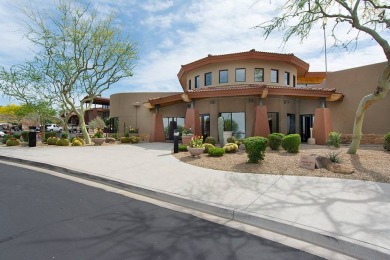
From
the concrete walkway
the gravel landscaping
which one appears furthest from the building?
the concrete walkway

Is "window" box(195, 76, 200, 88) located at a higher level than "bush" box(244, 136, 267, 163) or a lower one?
higher

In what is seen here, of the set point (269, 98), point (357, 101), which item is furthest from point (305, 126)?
point (269, 98)

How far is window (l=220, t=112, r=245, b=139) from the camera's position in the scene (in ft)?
61.8

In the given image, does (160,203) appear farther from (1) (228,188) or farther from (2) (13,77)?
(2) (13,77)

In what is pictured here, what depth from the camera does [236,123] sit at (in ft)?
62.4

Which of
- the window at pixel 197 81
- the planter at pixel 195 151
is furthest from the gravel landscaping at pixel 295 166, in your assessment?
the window at pixel 197 81

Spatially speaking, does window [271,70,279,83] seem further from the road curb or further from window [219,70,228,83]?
the road curb

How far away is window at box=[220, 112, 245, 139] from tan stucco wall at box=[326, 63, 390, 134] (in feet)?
24.5

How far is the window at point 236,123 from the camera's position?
742 inches

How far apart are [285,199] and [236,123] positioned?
44.8 feet

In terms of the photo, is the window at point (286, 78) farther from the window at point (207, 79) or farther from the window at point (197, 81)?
the window at point (197, 81)

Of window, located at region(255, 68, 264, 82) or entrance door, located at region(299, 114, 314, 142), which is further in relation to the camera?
entrance door, located at region(299, 114, 314, 142)

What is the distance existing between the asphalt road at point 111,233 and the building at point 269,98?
41.9ft

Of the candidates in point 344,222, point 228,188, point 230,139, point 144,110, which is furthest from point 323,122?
point 144,110
